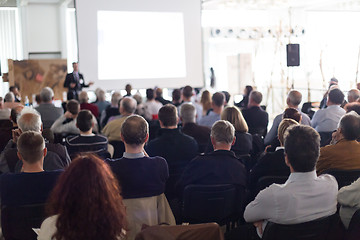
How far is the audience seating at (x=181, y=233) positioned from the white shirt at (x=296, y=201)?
0.62 metres

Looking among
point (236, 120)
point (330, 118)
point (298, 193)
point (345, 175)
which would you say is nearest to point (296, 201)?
point (298, 193)

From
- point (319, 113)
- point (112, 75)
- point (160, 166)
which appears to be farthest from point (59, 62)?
point (160, 166)

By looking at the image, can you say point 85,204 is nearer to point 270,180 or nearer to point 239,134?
point 270,180

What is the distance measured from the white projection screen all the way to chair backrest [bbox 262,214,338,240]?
25.0 ft

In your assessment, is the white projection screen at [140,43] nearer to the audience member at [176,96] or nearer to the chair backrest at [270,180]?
the audience member at [176,96]

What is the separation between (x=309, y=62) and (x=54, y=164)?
522 inches

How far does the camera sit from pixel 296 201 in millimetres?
2354

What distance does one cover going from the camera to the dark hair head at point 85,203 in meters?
1.71

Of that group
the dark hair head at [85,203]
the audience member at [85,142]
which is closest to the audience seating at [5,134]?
the audience member at [85,142]

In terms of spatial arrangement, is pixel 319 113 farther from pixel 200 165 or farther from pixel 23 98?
pixel 23 98

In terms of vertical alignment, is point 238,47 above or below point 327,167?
above

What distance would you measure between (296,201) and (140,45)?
7890mm

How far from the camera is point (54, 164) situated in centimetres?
354

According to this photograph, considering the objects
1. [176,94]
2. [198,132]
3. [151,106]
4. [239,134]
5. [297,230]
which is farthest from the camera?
[151,106]
